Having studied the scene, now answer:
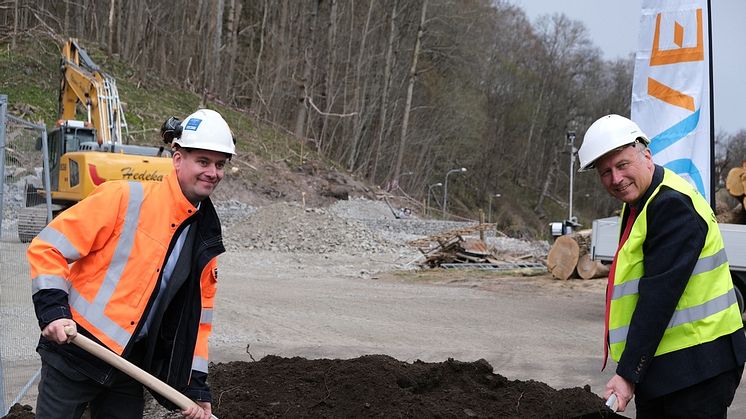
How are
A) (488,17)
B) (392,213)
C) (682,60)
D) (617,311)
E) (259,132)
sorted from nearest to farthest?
(617,311)
(682,60)
(392,213)
(259,132)
(488,17)

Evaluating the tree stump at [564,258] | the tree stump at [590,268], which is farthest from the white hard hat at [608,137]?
the tree stump at [564,258]

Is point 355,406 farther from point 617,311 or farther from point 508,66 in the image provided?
point 508,66

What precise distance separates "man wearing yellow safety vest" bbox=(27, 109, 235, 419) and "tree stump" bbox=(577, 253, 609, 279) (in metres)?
15.8

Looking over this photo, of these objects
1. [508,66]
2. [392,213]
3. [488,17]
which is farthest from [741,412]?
[508,66]

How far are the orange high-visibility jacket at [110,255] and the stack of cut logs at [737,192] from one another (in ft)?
45.5

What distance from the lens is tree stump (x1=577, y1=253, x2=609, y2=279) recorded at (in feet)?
61.0

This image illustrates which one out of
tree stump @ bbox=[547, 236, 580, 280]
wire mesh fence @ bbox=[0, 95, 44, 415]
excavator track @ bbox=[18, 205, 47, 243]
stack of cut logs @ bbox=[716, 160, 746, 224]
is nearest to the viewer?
wire mesh fence @ bbox=[0, 95, 44, 415]

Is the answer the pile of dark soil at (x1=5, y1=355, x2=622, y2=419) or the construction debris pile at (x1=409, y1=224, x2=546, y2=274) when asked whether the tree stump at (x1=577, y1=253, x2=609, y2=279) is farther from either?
the pile of dark soil at (x1=5, y1=355, x2=622, y2=419)

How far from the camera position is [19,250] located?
24.1 feet

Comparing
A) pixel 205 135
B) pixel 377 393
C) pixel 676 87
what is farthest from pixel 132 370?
pixel 676 87

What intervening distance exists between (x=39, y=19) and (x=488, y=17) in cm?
3973

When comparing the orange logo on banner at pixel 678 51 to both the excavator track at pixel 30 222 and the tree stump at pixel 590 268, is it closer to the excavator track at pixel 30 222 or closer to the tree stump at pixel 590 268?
the excavator track at pixel 30 222

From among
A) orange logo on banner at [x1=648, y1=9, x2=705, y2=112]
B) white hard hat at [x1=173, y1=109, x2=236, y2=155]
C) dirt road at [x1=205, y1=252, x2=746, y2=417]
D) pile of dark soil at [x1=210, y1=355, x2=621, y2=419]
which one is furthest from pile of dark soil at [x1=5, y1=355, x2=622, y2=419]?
orange logo on banner at [x1=648, y1=9, x2=705, y2=112]

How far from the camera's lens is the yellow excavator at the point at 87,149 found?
18.0 meters
